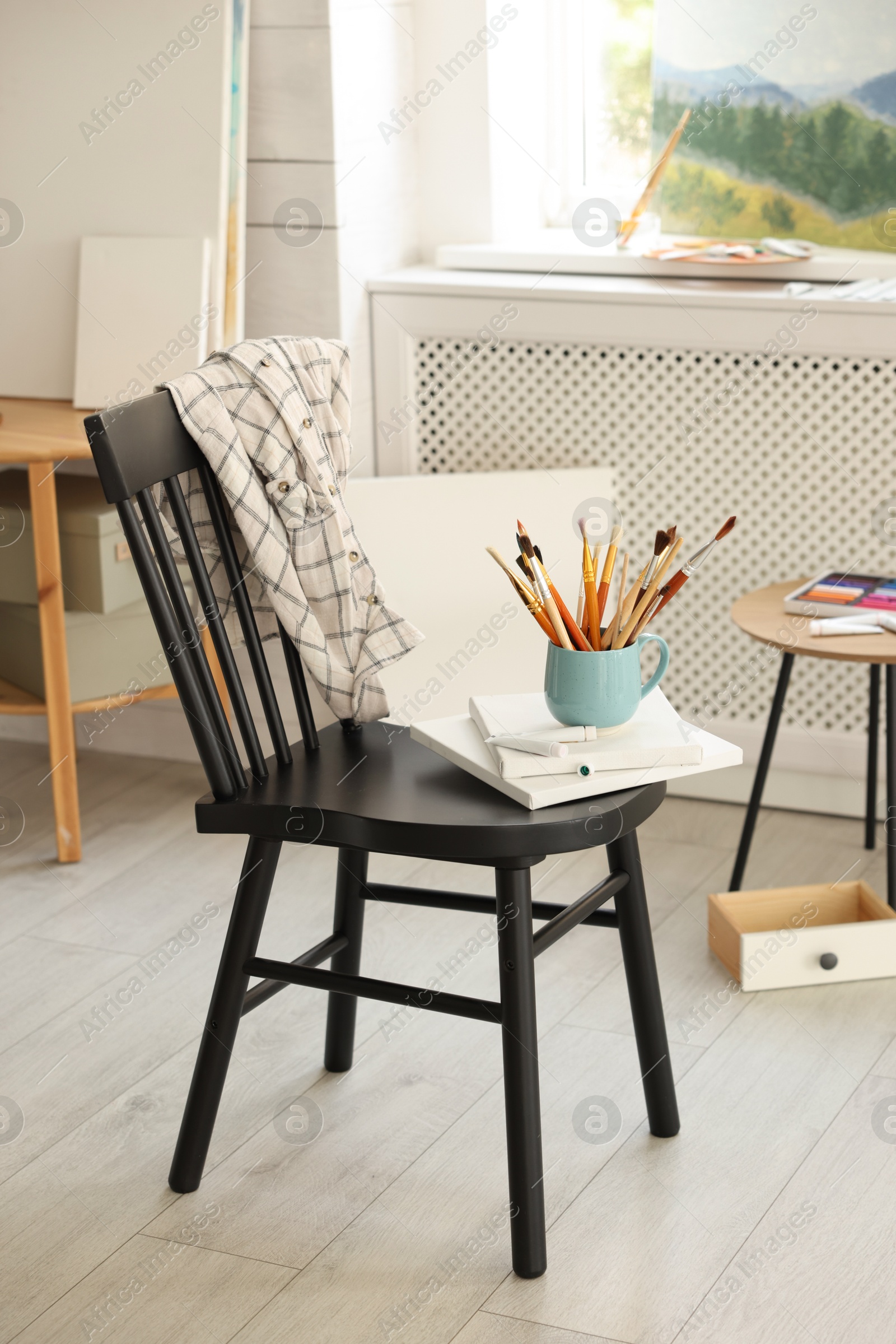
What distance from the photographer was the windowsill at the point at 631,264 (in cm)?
265

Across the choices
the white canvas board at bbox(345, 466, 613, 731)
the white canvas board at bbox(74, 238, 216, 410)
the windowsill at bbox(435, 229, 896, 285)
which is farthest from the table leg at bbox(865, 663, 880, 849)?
the white canvas board at bbox(74, 238, 216, 410)

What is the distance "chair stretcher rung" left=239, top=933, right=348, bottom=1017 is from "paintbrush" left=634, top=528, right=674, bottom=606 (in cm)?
59

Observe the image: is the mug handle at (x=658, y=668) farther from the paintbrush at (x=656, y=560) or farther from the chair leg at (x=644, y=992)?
the chair leg at (x=644, y=992)

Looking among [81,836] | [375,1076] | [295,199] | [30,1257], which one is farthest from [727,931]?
[295,199]

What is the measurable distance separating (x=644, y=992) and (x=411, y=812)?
17.3 inches

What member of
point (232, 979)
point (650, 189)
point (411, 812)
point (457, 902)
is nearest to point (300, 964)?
point (232, 979)

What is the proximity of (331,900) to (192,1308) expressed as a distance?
961mm

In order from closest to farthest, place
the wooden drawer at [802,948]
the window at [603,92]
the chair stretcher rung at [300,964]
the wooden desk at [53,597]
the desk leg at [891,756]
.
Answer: the chair stretcher rung at [300,964] → the wooden drawer at [802,948] → the desk leg at [891,756] → the wooden desk at [53,597] → the window at [603,92]

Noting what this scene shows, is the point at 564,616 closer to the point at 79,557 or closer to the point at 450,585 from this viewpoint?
the point at 450,585

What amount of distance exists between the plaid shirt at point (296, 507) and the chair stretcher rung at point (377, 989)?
0.32m

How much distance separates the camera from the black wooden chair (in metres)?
1.49

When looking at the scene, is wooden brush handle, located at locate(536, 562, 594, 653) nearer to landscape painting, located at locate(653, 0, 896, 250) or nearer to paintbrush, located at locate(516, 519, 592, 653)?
paintbrush, located at locate(516, 519, 592, 653)

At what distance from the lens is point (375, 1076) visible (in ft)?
6.44

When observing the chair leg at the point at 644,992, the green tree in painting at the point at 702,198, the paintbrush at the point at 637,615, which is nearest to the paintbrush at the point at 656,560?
the paintbrush at the point at 637,615
